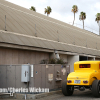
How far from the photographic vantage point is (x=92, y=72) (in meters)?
12.1

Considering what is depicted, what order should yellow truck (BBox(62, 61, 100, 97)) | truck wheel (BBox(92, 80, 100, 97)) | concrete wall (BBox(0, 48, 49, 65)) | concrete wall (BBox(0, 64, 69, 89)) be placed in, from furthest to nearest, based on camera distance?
concrete wall (BBox(0, 48, 49, 65)) → concrete wall (BBox(0, 64, 69, 89)) → yellow truck (BBox(62, 61, 100, 97)) → truck wheel (BBox(92, 80, 100, 97))

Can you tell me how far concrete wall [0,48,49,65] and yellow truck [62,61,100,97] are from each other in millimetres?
5686

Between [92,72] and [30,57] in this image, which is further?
[30,57]

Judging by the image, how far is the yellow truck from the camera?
11.4 meters

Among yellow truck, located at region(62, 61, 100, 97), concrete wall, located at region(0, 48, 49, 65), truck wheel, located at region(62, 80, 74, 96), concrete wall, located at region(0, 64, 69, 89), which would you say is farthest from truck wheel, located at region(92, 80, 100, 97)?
concrete wall, located at region(0, 48, 49, 65)

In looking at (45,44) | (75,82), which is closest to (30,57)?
(45,44)

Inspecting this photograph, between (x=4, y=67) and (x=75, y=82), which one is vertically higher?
(x=4, y=67)

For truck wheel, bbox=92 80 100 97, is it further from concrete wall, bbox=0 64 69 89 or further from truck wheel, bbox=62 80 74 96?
concrete wall, bbox=0 64 69 89

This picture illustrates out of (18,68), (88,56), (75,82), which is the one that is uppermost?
(88,56)

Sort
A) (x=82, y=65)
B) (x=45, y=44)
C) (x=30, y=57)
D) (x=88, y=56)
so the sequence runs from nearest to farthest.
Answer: (x=82, y=65), (x=30, y=57), (x=45, y=44), (x=88, y=56)

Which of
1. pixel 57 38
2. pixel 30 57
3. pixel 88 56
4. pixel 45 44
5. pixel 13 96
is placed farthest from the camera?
pixel 88 56

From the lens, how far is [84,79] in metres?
11.6

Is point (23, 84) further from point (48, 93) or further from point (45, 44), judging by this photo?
point (45, 44)

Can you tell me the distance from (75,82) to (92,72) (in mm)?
1286
